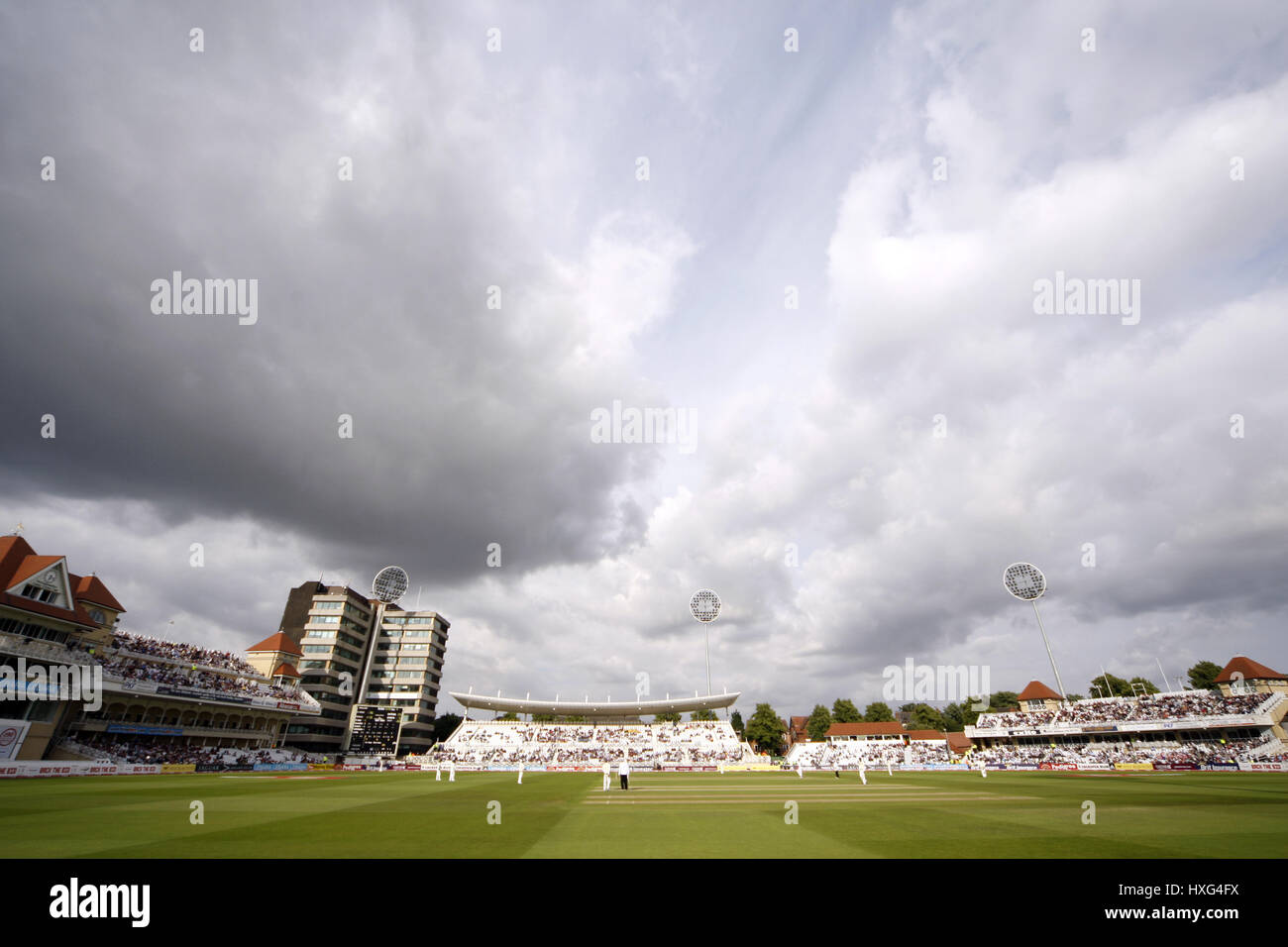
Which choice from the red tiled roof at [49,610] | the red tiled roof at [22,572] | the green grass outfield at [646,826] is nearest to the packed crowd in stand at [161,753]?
the red tiled roof at [49,610]

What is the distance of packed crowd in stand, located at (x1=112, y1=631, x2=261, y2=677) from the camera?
54.3 metres

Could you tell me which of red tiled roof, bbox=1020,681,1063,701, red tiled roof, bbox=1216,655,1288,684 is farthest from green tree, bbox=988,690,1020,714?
red tiled roof, bbox=1216,655,1288,684

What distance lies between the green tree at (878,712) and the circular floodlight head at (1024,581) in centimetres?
5081

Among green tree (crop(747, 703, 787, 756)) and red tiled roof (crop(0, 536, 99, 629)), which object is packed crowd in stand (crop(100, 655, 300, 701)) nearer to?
red tiled roof (crop(0, 536, 99, 629))

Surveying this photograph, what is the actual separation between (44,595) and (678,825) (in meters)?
58.8

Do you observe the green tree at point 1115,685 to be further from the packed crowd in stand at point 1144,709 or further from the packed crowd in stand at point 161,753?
the packed crowd in stand at point 161,753

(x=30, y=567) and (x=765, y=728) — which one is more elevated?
(x=30, y=567)

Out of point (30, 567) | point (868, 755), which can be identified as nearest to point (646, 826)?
point (30, 567)

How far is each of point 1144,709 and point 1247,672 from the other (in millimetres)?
21828

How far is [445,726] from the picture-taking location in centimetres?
10675

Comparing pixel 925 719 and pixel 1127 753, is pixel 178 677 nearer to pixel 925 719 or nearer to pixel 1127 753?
pixel 1127 753

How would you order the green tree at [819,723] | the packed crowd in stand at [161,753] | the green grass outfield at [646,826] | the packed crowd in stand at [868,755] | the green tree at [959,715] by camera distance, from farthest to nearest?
1. the green tree at [959,715]
2. the green tree at [819,723]
3. the packed crowd in stand at [868,755]
4. the packed crowd in stand at [161,753]
5. the green grass outfield at [646,826]

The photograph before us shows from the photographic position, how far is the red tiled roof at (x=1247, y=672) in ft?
213
